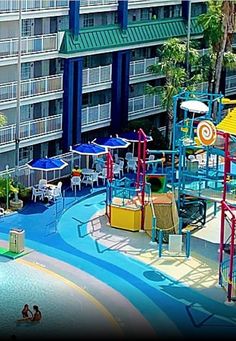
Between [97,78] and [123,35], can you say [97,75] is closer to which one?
[97,78]

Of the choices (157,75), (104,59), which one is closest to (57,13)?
(104,59)

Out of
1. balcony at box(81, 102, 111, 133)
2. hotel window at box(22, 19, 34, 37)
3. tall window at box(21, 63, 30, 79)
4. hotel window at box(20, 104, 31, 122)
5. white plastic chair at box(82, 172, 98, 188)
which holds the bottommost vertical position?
white plastic chair at box(82, 172, 98, 188)

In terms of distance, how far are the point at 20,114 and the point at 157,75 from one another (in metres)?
12.6

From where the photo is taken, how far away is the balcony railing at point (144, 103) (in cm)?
5986

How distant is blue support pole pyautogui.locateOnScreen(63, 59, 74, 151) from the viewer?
5419 cm

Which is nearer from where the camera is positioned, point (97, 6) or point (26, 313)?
point (26, 313)

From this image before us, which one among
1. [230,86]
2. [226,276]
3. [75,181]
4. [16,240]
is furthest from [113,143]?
[230,86]

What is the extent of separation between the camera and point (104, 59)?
58.8 m

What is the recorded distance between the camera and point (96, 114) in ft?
187

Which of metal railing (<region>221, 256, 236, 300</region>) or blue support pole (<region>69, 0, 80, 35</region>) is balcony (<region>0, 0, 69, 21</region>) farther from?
metal railing (<region>221, 256, 236, 300</region>)

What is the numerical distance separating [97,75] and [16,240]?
62.4 ft

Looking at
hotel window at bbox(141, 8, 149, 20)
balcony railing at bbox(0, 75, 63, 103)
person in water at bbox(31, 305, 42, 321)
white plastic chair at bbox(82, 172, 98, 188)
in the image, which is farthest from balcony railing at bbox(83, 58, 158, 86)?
person in water at bbox(31, 305, 42, 321)

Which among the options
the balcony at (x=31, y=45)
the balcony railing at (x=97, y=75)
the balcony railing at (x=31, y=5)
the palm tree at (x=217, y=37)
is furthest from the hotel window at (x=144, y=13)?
the balcony at (x=31, y=45)

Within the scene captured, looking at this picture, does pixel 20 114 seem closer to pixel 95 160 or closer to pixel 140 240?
pixel 95 160
